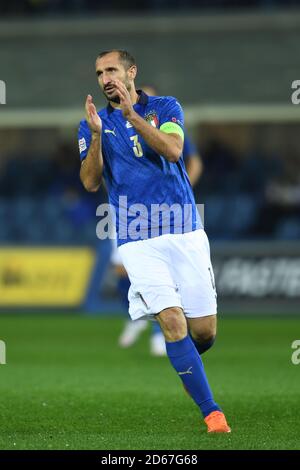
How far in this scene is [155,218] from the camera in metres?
7.41

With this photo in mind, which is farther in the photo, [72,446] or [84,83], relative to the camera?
[84,83]

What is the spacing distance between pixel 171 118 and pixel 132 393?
277 cm

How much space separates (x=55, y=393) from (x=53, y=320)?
7605 millimetres

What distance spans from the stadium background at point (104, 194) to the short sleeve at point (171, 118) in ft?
10.5

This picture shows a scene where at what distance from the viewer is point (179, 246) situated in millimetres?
7379

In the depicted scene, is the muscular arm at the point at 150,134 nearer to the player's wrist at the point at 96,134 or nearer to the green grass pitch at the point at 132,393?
the player's wrist at the point at 96,134

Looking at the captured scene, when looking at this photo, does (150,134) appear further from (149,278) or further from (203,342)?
(203,342)

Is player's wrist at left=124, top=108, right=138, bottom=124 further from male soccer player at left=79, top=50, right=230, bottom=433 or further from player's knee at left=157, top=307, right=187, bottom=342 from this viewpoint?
player's knee at left=157, top=307, right=187, bottom=342

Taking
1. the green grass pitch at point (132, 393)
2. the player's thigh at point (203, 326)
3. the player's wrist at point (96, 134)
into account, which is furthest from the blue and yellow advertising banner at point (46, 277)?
the player's wrist at point (96, 134)

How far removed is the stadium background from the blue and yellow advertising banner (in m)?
0.02

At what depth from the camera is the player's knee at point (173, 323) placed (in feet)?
23.5

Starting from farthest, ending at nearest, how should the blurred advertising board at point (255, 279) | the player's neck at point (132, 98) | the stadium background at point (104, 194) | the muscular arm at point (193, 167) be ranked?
1. the blurred advertising board at point (255, 279)
2. the stadium background at point (104, 194)
3. the muscular arm at point (193, 167)
4. the player's neck at point (132, 98)

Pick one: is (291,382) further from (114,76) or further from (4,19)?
(4,19)
